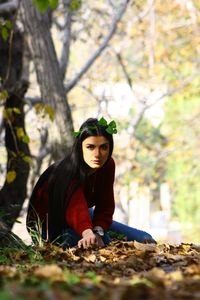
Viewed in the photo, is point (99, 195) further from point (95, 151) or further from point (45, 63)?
point (45, 63)

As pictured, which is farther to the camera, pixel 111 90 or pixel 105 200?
pixel 111 90

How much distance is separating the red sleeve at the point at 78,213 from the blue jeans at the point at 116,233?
10 centimetres

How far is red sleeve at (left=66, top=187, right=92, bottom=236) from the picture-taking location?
5.21 metres

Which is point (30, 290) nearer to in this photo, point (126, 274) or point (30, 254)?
point (126, 274)

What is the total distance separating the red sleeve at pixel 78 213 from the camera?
5.21 m

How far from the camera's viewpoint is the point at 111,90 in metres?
16.9

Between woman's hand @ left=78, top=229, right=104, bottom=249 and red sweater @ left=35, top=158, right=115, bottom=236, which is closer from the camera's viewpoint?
woman's hand @ left=78, top=229, right=104, bottom=249

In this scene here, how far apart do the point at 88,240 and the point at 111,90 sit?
39.7 ft

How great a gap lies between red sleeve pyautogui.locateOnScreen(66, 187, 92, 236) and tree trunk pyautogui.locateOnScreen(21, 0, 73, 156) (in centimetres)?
340

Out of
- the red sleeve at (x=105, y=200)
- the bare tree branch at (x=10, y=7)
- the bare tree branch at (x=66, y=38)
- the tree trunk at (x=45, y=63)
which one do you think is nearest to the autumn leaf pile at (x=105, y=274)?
the red sleeve at (x=105, y=200)

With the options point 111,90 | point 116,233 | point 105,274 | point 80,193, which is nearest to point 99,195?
point 80,193

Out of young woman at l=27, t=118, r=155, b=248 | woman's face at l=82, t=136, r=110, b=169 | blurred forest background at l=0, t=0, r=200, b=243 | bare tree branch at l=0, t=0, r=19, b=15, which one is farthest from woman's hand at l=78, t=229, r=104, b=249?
bare tree branch at l=0, t=0, r=19, b=15

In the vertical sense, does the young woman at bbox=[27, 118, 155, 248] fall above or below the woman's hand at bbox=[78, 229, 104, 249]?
above

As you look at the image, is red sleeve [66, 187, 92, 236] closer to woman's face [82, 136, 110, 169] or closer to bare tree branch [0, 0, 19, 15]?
woman's face [82, 136, 110, 169]
